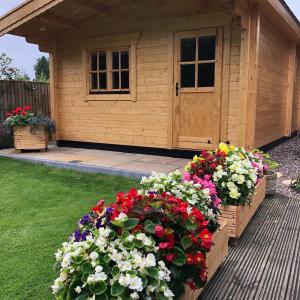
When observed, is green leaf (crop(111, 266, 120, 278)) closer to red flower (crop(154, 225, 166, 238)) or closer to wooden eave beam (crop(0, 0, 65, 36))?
red flower (crop(154, 225, 166, 238))

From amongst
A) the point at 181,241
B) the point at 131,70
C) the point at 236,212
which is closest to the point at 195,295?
the point at 181,241

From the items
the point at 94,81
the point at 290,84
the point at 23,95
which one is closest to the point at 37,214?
the point at 94,81

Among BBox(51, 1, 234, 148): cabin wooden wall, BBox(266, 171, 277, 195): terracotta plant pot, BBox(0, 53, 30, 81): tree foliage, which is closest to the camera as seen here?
BBox(266, 171, 277, 195): terracotta plant pot

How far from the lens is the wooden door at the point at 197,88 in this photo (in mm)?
5605

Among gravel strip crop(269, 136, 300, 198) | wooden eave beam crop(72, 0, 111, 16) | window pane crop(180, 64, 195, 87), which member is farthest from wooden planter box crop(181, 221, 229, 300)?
wooden eave beam crop(72, 0, 111, 16)

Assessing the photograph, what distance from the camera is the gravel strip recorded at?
179 inches

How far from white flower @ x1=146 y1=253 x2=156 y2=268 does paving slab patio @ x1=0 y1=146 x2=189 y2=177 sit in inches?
129

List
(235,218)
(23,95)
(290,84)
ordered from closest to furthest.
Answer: (235,218), (23,95), (290,84)

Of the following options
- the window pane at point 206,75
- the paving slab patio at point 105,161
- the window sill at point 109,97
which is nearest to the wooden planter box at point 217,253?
the paving slab patio at point 105,161

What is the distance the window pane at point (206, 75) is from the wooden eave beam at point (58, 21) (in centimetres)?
286

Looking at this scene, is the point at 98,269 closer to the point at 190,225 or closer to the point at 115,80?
the point at 190,225

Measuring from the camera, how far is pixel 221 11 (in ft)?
17.7

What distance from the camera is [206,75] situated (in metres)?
5.70

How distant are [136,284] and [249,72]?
4.63 meters
